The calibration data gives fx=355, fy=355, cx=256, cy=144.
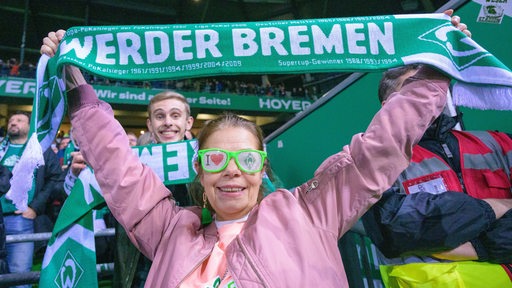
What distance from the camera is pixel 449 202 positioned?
1202 millimetres

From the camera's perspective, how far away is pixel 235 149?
123cm

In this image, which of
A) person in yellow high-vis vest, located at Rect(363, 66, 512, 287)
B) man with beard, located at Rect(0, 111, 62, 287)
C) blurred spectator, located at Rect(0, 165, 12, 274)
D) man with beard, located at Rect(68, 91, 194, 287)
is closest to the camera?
person in yellow high-vis vest, located at Rect(363, 66, 512, 287)

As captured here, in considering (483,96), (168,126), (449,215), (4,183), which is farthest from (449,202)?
(4,183)

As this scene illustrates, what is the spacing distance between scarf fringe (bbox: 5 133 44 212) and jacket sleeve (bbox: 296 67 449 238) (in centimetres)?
100

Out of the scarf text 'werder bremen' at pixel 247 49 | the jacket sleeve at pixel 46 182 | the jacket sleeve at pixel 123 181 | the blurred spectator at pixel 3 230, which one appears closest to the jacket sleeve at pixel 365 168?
the scarf text 'werder bremen' at pixel 247 49

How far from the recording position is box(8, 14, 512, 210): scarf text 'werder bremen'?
1.39 metres

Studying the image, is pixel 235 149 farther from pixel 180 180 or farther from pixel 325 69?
pixel 180 180

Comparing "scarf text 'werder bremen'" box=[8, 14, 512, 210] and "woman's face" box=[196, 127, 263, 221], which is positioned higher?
"scarf text 'werder bremen'" box=[8, 14, 512, 210]

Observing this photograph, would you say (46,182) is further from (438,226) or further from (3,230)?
(438,226)

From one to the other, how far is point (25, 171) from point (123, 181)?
433mm

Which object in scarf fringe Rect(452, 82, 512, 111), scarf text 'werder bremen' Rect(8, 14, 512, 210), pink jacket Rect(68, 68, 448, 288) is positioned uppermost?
scarf text 'werder bremen' Rect(8, 14, 512, 210)

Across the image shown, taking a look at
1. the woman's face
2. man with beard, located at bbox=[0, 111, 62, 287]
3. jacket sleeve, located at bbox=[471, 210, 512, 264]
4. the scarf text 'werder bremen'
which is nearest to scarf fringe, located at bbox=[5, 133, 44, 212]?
the scarf text 'werder bremen'

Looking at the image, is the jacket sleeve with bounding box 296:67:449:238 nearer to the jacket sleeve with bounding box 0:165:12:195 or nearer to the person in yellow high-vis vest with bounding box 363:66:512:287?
the person in yellow high-vis vest with bounding box 363:66:512:287

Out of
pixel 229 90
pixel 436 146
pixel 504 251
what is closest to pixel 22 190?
pixel 436 146
